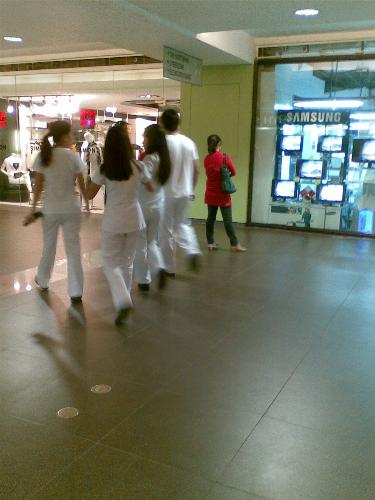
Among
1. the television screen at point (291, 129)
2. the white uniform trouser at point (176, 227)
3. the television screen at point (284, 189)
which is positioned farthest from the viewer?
the television screen at point (284, 189)

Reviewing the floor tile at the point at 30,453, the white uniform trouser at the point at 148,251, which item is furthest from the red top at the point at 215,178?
the floor tile at the point at 30,453

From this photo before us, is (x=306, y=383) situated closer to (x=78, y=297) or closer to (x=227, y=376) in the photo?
(x=227, y=376)

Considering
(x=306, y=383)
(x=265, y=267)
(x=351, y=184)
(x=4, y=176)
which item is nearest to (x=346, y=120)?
(x=351, y=184)

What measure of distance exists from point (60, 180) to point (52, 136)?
437mm

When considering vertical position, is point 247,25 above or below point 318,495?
above

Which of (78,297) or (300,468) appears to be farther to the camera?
(78,297)

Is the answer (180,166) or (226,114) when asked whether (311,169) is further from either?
(180,166)

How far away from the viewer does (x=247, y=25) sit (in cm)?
718

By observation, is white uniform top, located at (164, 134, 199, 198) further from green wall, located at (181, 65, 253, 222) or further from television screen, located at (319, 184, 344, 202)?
television screen, located at (319, 184, 344, 202)

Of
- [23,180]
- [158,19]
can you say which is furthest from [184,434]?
[23,180]

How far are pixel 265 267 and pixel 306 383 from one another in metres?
3.39

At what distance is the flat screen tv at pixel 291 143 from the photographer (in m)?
9.77

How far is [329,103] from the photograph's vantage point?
938 centimetres

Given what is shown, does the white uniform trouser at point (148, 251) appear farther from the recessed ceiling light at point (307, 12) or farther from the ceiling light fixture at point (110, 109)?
the ceiling light fixture at point (110, 109)
